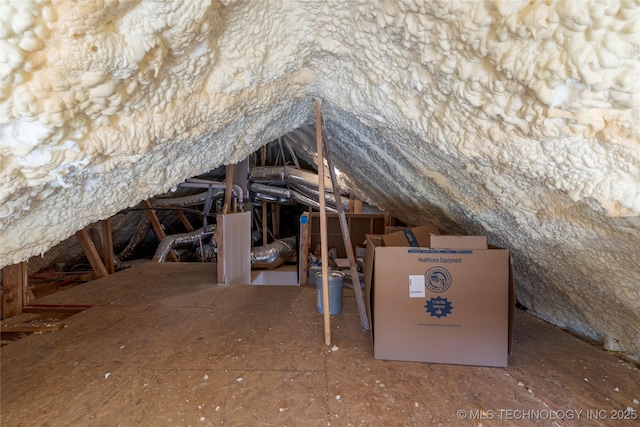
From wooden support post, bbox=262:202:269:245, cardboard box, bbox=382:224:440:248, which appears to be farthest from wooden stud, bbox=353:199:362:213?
cardboard box, bbox=382:224:440:248

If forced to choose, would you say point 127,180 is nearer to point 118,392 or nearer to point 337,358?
point 118,392

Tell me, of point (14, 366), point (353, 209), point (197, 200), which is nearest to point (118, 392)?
point (14, 366)

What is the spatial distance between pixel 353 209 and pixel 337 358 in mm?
3086

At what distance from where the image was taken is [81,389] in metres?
1.55

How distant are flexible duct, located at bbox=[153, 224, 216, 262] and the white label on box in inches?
162

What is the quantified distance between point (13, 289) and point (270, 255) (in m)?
2.93

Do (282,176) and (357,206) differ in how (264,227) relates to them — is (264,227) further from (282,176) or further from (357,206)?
(357,206)

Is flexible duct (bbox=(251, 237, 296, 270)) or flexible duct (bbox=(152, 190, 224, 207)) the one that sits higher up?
flexible duct (bbox=(152, 190, 224, 207))

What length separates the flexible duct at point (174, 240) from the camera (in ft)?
15.5

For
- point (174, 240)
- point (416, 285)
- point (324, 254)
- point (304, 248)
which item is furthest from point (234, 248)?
point (416, 285)

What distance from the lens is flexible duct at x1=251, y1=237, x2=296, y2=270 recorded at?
15.9 feet

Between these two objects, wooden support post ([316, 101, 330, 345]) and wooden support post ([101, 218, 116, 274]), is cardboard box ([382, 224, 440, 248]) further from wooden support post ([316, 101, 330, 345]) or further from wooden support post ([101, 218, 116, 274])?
wooden support post ([101, 218, 116, 274])

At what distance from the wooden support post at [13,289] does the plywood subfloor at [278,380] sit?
1.92ft

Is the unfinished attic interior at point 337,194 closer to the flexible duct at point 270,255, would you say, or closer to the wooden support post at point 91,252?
the wooden support post at point 91,252
